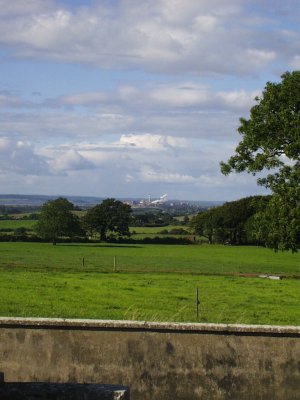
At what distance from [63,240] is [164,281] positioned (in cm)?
5484

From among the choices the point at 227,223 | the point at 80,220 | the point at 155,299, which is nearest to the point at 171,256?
the point at 227,223

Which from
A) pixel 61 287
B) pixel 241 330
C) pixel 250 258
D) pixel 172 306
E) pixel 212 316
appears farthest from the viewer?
pixel 250 258

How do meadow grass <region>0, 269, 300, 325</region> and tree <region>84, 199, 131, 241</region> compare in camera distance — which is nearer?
meadow grass <region>0, 269, 300, 325</region>

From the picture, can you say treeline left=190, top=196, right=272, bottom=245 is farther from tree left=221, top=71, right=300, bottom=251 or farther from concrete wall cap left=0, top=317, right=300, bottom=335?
concrete wall cap left=0, top=317, right=300, bottom=335

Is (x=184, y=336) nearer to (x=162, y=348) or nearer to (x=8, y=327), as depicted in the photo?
(x=162, y=348)

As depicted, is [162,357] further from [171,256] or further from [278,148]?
[171,256]

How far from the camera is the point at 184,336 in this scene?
9094 millimetres

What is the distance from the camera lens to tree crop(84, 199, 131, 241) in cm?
8531

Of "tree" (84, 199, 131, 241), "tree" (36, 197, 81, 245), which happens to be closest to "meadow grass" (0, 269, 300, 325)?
"tree" (36, 197, 81, 245)

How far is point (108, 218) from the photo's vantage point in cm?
8562

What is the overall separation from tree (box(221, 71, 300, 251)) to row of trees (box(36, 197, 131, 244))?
1883 inches

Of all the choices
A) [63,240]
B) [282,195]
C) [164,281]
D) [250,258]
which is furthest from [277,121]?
[63,240]

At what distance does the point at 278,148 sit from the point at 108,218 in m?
54.3

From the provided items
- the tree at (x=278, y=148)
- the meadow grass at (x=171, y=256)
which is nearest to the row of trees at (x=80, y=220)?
the meadow grass at (x=171, y=256)
